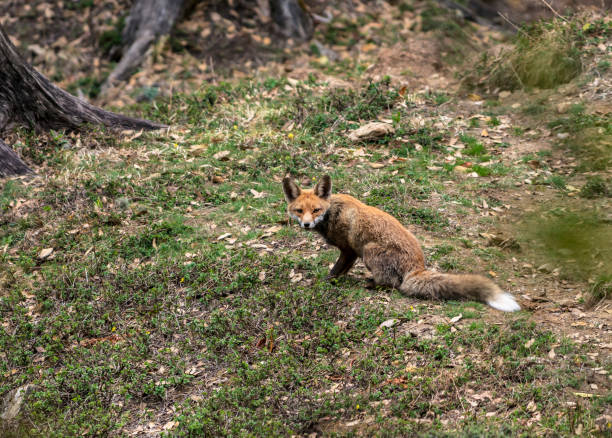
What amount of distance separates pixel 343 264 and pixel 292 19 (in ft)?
34.2

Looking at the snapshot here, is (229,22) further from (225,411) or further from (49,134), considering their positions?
(225,411)

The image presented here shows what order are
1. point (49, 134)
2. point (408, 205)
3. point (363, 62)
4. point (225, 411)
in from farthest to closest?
point (363, 62)
point (49, 134)
point (408, 205)
point (225, 411)

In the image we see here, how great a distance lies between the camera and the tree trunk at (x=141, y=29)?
Result: 14.2 meters

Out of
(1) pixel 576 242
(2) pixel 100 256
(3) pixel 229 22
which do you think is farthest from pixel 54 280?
(3) pixel 229 22

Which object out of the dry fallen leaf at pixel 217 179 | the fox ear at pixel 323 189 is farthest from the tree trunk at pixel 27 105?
the fox ear at pixel 323 189

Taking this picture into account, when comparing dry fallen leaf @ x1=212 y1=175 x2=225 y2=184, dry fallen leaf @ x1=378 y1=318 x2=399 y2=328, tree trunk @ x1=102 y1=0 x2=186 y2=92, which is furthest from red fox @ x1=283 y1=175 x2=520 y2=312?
tree trunk @ x1=102 y1=0 x2=186 y2=92

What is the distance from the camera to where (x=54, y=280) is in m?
7.08

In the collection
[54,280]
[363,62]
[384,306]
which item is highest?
[363,62]

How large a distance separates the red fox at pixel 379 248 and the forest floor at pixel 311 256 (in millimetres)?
169

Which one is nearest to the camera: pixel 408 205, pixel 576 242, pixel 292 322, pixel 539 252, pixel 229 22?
pixel 576 242

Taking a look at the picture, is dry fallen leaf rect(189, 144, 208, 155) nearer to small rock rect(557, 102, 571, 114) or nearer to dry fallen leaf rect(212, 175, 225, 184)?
dry fallen leaf rect(212, 175, 225, 184)

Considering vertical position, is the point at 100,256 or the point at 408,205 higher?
the point at 408,205

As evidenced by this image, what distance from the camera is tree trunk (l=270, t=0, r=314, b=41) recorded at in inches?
591

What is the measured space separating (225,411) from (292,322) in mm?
1345
